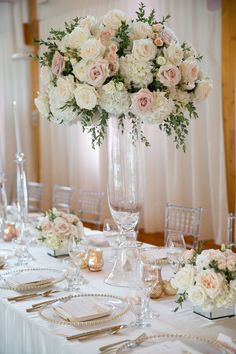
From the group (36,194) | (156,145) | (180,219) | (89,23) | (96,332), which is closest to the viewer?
(96,332)

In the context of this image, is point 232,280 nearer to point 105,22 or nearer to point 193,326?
point 193,326

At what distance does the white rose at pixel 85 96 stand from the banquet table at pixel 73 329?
0.72 m

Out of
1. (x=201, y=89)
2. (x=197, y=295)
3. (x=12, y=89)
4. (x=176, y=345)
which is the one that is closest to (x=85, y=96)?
(x=201, y=89)

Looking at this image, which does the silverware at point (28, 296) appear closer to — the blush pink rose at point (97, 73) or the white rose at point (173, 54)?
the blush pink rose at point (97, 73)

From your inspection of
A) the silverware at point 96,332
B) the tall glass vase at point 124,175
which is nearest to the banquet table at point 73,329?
the silverware at point 96,332

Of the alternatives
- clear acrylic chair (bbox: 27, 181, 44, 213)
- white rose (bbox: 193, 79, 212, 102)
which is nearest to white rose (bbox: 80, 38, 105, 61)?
white rose (bbox: 193, 79, 212, 102)

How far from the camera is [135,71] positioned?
6.62 feet

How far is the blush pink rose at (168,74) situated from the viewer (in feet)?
6.60

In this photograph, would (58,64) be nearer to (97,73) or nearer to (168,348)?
(97,73)

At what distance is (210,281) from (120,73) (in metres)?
0.86

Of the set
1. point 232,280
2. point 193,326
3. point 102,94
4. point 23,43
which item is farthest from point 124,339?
point 23,43

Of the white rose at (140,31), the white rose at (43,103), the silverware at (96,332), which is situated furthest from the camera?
the white rose at (43,103)

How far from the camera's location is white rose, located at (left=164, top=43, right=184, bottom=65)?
2.05m

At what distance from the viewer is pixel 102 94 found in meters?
2.06
